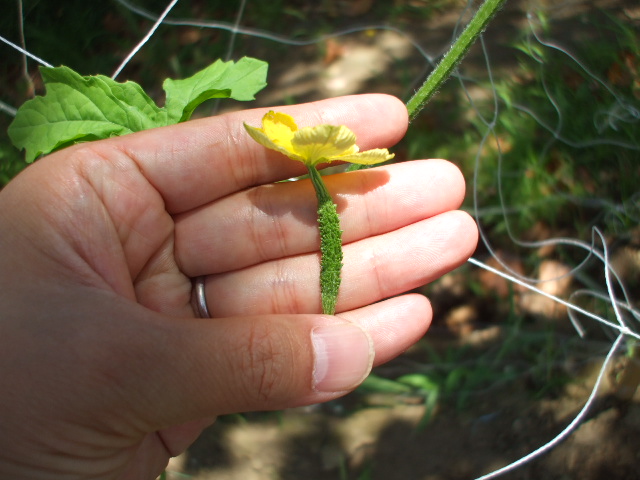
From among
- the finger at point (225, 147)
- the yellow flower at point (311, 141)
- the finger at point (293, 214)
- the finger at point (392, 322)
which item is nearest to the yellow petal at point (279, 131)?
the yellow flower at point (311, 141)

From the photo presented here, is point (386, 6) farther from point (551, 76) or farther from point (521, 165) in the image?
point (521, 165)

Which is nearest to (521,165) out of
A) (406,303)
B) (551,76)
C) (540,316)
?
(551,76)

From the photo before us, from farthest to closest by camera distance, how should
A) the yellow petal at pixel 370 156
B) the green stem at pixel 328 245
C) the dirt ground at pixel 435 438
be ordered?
A: the dirt ground at pixel 435 438
the green stem at pixel 328 245
the yellow petal at pixel 370 156

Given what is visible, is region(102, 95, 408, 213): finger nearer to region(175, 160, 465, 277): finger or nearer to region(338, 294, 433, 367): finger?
region(175, 160, 465, 277): finger

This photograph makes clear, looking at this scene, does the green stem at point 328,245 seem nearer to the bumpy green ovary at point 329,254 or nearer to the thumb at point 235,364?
the bumpy green ovary at point 329,254

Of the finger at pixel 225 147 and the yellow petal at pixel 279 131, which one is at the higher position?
the yellow petal at pixel 279 131

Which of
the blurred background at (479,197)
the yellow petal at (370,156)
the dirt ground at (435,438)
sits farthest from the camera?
the blurred background at (479,197)

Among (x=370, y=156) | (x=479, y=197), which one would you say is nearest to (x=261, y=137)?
(x=370, y=156)
